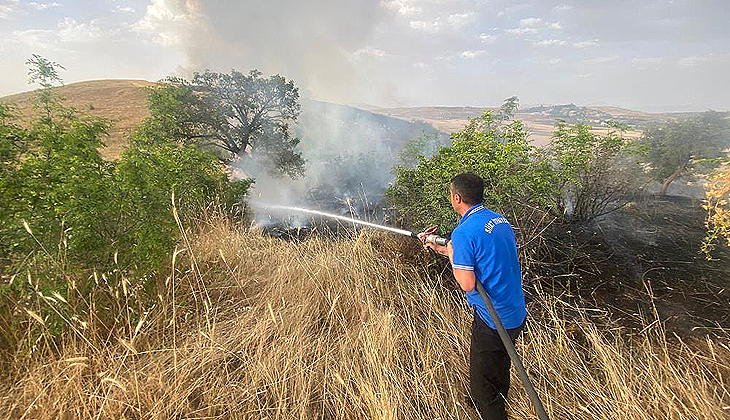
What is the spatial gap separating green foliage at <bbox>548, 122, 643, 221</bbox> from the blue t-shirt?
183 inches

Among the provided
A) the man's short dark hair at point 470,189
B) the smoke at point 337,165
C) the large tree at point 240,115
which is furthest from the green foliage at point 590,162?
the large tree at point 240,115

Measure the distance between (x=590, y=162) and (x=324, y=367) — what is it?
7.15m

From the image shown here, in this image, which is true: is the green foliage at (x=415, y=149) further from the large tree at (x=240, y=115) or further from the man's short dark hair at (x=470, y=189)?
the man's short dark hair at (x=470, y=189)

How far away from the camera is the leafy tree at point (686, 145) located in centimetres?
1022

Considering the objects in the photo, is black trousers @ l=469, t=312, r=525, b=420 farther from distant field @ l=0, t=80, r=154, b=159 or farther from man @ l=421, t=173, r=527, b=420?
distant field @ l=0, t=80, r=154, b=159

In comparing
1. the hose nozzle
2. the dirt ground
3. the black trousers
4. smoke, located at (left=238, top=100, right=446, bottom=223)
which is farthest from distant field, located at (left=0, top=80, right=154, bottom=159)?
the dirt ground

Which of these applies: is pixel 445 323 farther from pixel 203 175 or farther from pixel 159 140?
pixel 159 140

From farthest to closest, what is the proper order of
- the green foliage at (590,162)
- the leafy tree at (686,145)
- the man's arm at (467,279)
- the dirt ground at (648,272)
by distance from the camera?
the leafy tree at (686,145) → the green foliage at (590,162) → the dirt ground at (648,272) → the man's arm at (467,279)

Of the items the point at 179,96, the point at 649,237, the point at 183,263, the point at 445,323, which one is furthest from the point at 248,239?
the point at 179,96

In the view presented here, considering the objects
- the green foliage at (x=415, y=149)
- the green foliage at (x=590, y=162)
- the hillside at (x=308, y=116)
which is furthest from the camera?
the hillside at (x=308, y=116)

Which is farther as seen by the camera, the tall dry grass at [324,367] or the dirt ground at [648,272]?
the dirt ground at [648,272]

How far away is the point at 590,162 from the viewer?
6.55 metres

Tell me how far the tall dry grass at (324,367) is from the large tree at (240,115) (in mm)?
11138

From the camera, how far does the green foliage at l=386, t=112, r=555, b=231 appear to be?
491cm
